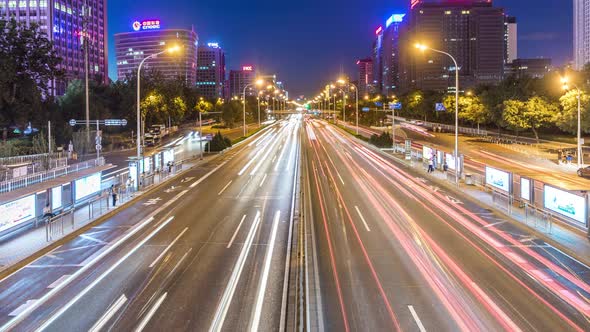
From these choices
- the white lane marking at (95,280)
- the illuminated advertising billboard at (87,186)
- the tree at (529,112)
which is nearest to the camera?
the white lane marking at (95,280)

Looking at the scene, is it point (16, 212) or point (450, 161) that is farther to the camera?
point (450, 161)

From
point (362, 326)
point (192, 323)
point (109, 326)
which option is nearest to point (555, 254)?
point (362, 326)

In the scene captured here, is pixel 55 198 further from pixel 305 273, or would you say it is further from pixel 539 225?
pixel 539 225

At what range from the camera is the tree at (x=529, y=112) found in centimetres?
7106

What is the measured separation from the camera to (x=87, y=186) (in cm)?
2781

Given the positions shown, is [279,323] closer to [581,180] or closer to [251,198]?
[251,198]

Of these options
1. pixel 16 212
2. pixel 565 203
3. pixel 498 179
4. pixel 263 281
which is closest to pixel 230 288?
pixel 263 281

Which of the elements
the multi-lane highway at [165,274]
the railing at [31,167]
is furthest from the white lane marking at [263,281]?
the railing at [31,167]

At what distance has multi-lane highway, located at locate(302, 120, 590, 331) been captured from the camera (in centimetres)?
1223

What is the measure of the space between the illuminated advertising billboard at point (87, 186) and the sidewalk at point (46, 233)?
602mm

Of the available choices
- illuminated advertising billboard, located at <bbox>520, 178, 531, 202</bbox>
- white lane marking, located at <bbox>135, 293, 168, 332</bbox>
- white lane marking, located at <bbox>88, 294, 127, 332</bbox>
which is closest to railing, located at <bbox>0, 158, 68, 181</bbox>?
white lane marking, located at <bbox>88, 294, 127, 332</bbox>

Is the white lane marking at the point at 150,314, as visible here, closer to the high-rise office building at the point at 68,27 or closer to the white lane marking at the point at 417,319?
the white lane marking at the point at 417,319

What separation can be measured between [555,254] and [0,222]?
21.0 meters

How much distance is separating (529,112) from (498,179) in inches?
1969
